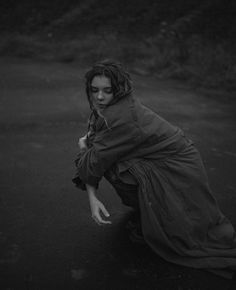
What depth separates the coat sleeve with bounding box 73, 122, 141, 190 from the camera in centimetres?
233

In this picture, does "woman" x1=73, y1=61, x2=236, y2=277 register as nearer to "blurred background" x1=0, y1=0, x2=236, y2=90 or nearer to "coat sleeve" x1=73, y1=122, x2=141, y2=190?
"coat sleeve" x1=73, y1=122, x2=141, y2=190

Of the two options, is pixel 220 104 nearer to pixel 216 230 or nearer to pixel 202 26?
pixel 202 26

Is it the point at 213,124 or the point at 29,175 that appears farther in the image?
the point at 213,124

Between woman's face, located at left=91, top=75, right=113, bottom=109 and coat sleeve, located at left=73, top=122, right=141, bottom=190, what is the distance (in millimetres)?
196

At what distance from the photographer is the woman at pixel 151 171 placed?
2355mm

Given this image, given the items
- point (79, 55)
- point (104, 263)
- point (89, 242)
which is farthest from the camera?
point (79, 55)

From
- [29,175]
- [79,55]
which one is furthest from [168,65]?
[29,175]

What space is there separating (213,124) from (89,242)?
2916 millimetres

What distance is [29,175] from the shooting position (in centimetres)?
373

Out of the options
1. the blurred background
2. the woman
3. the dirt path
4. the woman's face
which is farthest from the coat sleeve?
the blurred background

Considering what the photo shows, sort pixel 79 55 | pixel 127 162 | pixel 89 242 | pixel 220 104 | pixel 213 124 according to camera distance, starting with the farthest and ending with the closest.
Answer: pixel 79 55 < pixel 220 104 < pixel 213 124 < pixel 89 242 < pixel 127 162

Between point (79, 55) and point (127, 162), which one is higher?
point (79, 55)

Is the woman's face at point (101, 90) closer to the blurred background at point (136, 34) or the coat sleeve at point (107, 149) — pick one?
the coat sleeve at point (107, 149)

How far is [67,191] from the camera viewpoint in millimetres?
3508
